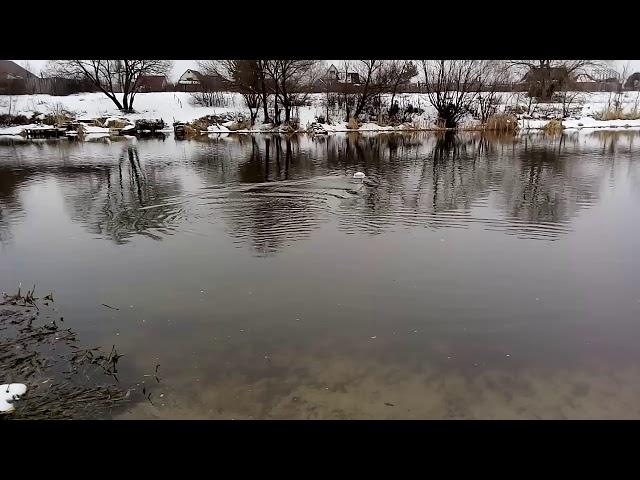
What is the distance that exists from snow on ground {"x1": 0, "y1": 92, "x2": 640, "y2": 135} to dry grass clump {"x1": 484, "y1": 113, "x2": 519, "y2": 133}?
2.77m

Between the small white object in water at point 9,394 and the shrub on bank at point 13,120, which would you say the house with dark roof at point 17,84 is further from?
the small white object in water at point 9,394

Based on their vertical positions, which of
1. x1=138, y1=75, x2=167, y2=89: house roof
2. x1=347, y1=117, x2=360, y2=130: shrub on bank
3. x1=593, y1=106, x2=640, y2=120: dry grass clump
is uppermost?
x1=138, y1=75, x2=167, y2=89: house roof

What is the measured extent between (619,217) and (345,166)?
35.6 feet

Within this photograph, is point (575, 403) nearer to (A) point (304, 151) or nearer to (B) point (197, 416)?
(B) point (197, 416)

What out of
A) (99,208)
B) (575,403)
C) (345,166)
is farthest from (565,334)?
(345,166)

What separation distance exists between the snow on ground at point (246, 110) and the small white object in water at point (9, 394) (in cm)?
3738

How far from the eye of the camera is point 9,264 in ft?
29.9

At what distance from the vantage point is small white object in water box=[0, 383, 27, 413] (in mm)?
4902

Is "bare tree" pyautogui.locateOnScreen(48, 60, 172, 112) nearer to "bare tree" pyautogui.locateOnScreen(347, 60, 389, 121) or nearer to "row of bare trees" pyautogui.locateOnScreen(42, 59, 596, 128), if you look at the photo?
"row of bare trees" pyautogui.locateOnScreen(42, 59, 596, 128)

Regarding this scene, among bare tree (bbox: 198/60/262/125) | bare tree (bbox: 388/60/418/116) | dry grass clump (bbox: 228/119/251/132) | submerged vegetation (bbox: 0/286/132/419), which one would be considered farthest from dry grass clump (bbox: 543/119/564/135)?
submerged vegetation (bbox: 0/286/132/419)

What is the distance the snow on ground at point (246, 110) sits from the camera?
4206 centimetres

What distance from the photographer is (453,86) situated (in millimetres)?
42062

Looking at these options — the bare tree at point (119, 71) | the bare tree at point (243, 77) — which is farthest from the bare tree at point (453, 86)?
the bare tree at point (119, 71)

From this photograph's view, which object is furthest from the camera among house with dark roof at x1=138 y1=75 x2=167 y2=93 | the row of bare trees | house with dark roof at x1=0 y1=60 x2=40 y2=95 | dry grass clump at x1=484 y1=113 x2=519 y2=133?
house with dark roof at x1=138 y1=75 x2=167 y2=93
